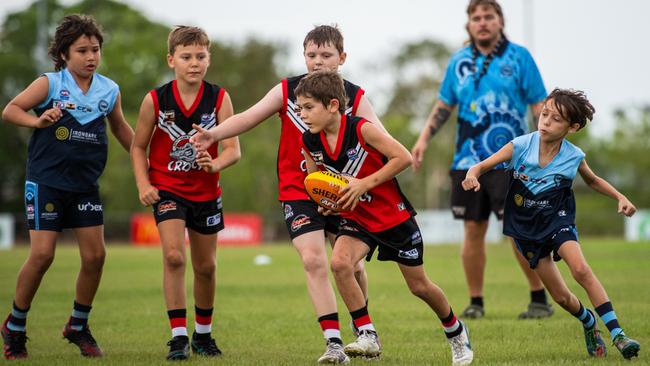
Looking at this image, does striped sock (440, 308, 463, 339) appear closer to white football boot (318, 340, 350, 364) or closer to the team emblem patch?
white football boot (318, 340, 350, 364)

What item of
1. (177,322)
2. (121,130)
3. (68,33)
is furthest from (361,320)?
(68,33)

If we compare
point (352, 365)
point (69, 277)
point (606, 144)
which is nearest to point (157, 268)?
point (69, 277)

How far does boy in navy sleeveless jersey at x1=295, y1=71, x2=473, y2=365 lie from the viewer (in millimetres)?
6004

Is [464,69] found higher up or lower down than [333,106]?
higher up

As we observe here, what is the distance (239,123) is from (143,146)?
850mm

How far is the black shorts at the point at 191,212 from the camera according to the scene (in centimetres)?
666

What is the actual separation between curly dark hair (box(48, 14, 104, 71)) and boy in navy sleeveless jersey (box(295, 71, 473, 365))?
1.96m

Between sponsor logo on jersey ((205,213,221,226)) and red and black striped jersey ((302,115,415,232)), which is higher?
red and black striped jersey ((302,115,415,232))

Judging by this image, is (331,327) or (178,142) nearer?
(331,327)

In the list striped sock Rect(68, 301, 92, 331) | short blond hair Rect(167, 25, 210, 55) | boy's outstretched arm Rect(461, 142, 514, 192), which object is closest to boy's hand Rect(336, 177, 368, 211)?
boy's outstretched arm Rect(461, 142, 514, 192)

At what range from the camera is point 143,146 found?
6.75 meters

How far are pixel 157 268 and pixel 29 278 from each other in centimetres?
1182

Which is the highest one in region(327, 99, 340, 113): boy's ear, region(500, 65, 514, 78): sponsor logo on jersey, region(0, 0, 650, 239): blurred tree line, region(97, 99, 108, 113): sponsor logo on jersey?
region(500, 65, 514, 78): sponsor logo on jersey

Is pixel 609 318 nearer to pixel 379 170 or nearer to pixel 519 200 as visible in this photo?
pixel 519 200
